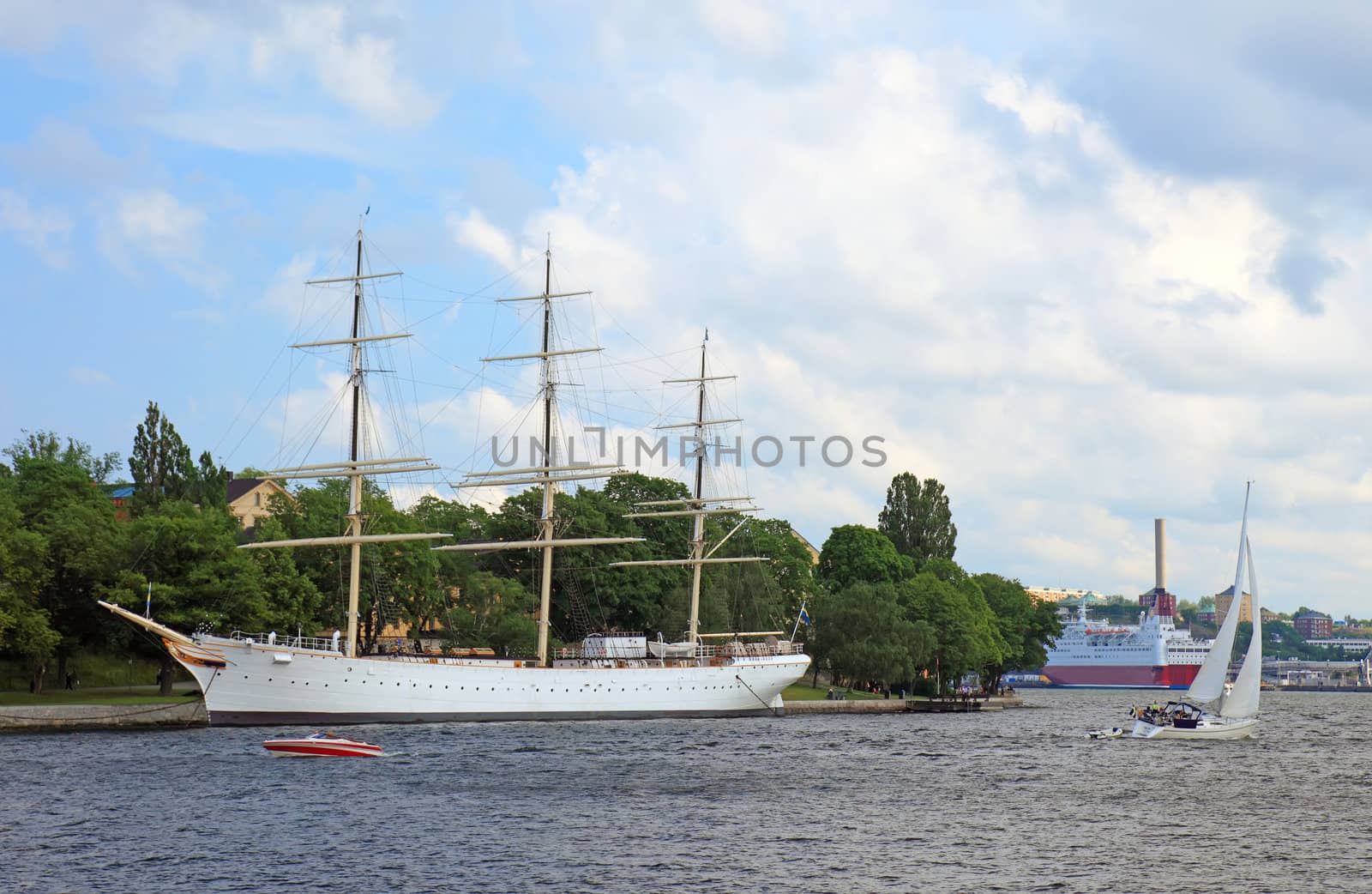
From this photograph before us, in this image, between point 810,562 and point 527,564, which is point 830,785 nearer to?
point 527,564

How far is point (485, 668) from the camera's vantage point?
73812 mm

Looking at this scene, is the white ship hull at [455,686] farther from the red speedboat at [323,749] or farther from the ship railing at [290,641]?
the red speedboat at [323,749]

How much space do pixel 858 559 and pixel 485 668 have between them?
50926 mm

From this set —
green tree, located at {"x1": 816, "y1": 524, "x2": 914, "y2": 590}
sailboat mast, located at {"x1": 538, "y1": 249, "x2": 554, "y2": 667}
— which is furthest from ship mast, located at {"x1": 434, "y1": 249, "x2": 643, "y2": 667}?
green tree, located at {"x1": 816, "y1": 524, "x2": 914, "y2": 590}

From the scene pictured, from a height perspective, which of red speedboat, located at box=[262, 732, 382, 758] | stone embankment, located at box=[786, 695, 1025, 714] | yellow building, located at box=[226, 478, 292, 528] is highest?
yellow building, located at box=[226, 478, 292, 528]

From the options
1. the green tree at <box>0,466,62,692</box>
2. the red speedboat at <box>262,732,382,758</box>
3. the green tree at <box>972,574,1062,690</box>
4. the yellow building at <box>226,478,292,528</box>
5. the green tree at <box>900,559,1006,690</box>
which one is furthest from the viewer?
the green tree at <box>972,574,1062,690</box>

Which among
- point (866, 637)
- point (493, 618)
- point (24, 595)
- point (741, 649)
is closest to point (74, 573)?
point (24, 595)

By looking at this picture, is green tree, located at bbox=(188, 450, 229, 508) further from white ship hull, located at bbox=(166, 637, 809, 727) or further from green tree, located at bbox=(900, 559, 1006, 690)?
green tree, located at bbox=(900, 559, 1006, 690)

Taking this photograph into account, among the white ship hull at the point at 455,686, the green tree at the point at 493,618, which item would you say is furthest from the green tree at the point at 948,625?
the green tree at the point at 493,618

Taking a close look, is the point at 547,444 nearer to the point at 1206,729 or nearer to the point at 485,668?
the point at 485,668

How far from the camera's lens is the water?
3070 cm

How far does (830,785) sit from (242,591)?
111ft

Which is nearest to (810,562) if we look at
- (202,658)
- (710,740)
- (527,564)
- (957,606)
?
(957,606)

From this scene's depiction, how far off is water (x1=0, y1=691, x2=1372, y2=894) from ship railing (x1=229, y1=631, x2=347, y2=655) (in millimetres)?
4304
